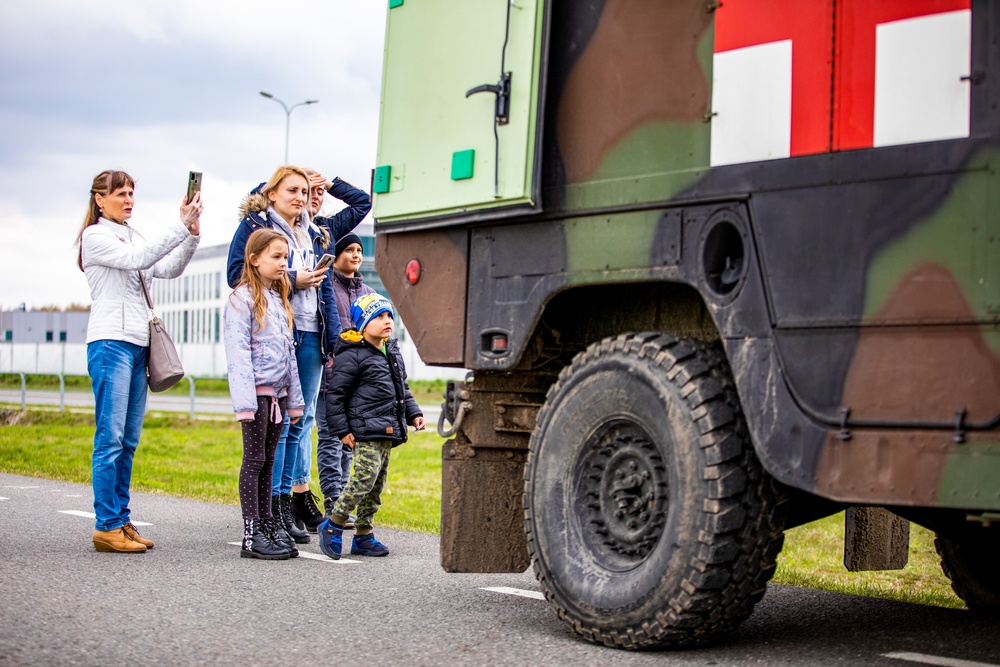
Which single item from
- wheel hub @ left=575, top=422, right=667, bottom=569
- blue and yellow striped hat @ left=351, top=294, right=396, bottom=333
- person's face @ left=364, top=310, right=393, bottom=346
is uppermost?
blue and yellow striped hat @ left=351, top=294, right=396, bottom=333

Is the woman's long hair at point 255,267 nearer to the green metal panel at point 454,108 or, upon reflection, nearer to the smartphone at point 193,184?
the smartphone at point 193,184

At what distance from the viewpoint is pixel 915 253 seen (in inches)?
147

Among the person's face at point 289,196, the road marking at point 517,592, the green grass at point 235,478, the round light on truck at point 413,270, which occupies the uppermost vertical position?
the person's face at point 289,196

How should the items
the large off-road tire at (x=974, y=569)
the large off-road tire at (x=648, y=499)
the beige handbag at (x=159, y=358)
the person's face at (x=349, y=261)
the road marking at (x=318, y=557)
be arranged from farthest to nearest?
the person's face at (x=349, y=261), the beige handbag at (x=159, y=358), the road marking at (x=318, y=557), the large off-road tire at (x=974, y=569), the large off-road tire at (x=648, y=499)

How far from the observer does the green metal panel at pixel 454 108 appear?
15.8 ft

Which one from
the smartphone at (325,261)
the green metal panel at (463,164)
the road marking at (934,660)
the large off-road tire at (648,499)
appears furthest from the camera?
the smartphone at (325,261)

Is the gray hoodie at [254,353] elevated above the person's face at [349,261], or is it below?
below

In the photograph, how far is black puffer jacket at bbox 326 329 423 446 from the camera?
6.83 meters

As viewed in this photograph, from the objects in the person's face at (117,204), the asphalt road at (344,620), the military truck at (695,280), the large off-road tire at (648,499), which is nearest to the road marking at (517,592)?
the asphalt road at (344,620)

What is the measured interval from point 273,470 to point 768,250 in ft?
12.8

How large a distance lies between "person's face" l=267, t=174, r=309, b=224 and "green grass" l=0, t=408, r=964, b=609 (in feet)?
7.04

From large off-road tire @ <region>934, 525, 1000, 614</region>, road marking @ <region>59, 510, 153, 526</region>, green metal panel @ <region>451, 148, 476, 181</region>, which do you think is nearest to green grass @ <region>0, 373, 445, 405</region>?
road marking @ <region>59, 510, 153, 526</region>

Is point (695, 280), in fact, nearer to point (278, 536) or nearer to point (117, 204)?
point (278, 536)

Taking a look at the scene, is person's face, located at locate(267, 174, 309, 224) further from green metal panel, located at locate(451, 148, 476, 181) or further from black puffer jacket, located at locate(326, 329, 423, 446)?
green metal panel, located at locate(451, 148, 476, 181)
